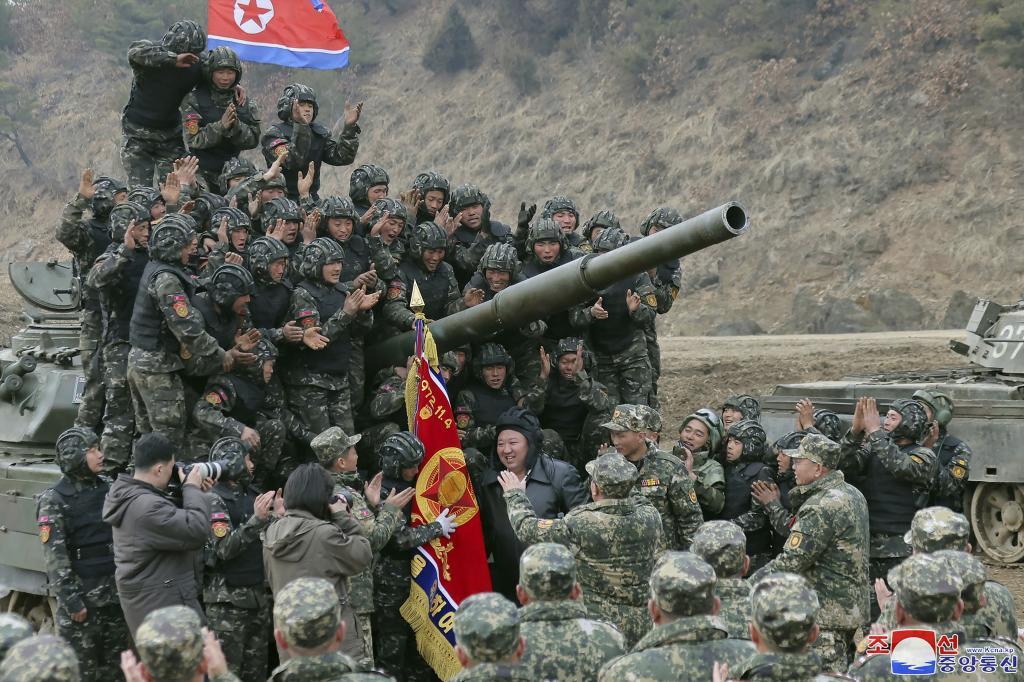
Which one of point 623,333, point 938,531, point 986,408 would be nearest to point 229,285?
point 623,333

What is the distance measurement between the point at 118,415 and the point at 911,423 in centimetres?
587

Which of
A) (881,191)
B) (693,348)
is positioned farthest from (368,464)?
(881,191)

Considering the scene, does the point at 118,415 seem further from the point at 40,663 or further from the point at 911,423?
the point at 911,423

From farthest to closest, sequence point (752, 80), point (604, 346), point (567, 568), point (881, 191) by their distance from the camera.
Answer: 1. point (752, 80)
2. point (881, 191)
3. point (604, 346)
4. point (567, 568)

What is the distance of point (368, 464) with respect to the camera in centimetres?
1066

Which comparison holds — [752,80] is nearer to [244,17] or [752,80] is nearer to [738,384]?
[738,384]

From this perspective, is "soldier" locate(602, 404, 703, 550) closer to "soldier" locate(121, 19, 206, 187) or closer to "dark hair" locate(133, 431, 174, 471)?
"dark hair" locate(133, 431, 174, 471)

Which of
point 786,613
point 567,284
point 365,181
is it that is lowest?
point 786,613

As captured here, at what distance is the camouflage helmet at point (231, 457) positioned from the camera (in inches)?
334

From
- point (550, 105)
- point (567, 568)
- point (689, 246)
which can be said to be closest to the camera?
point (567, 568)

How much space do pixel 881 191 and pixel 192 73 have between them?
2557cm

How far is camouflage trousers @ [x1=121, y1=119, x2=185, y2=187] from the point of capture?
1236 cm

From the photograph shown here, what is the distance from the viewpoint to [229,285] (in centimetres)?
951

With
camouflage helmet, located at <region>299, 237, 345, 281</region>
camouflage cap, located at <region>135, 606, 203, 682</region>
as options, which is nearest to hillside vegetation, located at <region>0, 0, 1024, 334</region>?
camouflage helmet, located at <region>299, 237, 345, 281</region>
